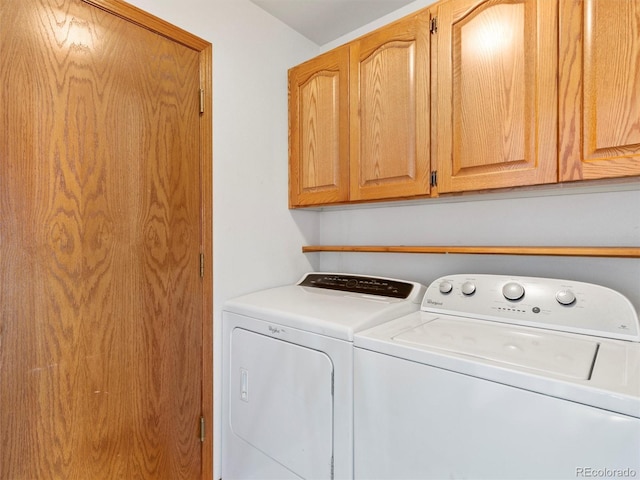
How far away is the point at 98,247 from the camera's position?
1198mm

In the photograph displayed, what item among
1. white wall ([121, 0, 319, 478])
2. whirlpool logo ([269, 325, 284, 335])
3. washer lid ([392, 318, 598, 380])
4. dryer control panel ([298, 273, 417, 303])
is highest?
white wall ([121, 0, 319, 478])

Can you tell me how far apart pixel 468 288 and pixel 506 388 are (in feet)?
1.88

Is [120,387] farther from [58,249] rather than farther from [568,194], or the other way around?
[568,194]

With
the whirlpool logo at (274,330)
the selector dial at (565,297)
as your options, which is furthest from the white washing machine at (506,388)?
the whirlpool logo at (274,330)

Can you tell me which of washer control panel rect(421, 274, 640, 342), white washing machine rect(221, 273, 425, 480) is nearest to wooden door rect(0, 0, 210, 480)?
white washing machine rect(221, 273, 425, 480)

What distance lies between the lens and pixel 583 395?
72cm

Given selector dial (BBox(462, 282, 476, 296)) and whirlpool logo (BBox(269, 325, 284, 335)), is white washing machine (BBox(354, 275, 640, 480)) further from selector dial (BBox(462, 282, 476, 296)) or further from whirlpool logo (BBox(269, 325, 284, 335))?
whirlpool logo (BBox(269, 325, 284, 335))

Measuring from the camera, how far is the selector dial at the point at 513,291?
1.23 meters

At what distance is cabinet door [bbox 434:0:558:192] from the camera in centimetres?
111

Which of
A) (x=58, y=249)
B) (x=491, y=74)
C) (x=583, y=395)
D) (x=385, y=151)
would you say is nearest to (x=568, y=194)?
(x=491, y=74)

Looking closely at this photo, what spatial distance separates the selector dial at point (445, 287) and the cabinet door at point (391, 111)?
396 millimetres

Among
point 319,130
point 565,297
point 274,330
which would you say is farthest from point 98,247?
point 565,297

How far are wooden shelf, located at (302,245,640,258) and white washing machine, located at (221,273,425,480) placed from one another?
0.18 metres

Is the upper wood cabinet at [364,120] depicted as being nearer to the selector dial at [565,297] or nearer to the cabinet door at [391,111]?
the cabinet door at [391,111]
